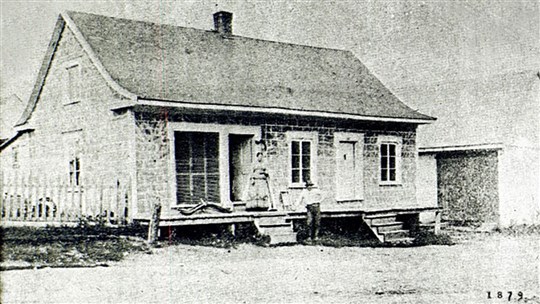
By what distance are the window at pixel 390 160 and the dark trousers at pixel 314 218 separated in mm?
5096

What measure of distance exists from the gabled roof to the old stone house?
0.05 m

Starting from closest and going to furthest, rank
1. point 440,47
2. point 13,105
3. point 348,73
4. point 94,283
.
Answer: point 94,283, point 348,73, point 13,105, point 440,47

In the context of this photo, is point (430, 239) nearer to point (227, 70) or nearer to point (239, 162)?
point (239, 162)

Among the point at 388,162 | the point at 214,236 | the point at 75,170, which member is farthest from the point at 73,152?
the point at 388,162

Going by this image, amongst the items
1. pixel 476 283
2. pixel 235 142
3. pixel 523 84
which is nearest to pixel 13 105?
pixel 235 142

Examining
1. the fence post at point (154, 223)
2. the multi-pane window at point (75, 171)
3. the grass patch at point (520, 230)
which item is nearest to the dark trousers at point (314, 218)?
the fence post at point (154, 223)

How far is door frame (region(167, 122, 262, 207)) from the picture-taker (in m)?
15.3

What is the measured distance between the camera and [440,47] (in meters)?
32.4

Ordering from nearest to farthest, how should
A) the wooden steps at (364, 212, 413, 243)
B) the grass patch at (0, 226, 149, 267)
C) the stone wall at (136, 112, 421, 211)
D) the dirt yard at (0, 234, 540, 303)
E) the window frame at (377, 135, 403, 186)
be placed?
the dirt yard at (0, 234, 540, 303)
the grass patch at (0, 226, 149, 267)
the stone wall at (136, 112, 421, 211)
the wooden steps at (364, 212, 413, 243)
the window frame at (377, 135, 403, 186)

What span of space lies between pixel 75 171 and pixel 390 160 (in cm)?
942

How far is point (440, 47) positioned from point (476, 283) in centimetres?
2363

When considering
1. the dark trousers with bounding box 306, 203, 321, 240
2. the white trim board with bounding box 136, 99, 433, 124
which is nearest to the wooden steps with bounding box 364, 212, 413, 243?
the dark trousers with bounding box 306, 203, 321, 240

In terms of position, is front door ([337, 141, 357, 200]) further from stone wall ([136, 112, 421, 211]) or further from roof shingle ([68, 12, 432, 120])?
roof shingle ([68, 12, 432, 120])

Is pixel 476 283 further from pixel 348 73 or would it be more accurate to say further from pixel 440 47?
pixel 440 47
